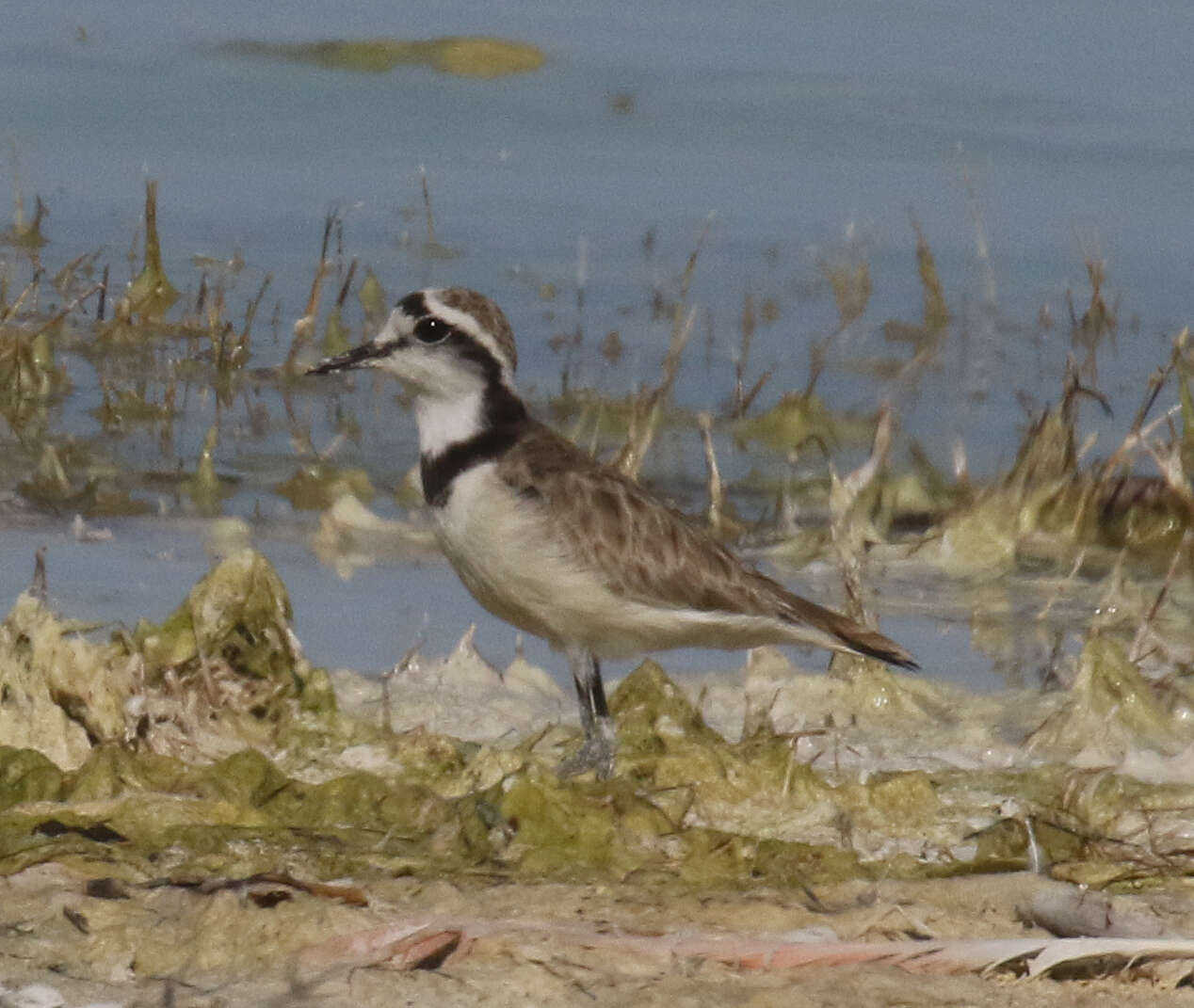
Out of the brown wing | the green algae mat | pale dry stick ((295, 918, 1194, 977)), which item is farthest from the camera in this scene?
the brown wing

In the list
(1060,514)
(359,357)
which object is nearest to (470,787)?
(359,357)

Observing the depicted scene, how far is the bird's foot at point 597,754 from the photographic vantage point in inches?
238

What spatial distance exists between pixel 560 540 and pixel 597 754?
21.9 inches

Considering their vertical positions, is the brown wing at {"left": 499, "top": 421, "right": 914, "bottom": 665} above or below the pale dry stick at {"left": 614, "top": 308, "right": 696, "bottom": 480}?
above

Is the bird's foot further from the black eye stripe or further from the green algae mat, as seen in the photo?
the black eye stripe

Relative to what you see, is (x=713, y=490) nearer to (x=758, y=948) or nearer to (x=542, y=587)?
(x=542, y=587)

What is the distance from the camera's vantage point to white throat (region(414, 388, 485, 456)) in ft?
22.5

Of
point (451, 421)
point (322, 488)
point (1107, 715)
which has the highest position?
point (451, 421)

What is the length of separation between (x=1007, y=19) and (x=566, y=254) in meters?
5.89

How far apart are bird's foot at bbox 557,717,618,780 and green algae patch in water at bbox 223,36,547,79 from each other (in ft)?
31.8

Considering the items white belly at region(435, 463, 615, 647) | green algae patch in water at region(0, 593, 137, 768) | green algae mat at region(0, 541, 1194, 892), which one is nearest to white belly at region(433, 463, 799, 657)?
white belly at region(435, 463, 615, 647)

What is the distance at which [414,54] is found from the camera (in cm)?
1583

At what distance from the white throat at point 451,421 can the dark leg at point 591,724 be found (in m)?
0.63

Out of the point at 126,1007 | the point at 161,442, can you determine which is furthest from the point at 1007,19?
the point at 126,1007
